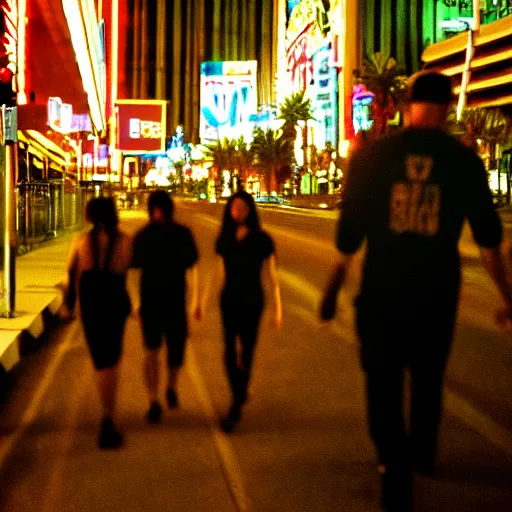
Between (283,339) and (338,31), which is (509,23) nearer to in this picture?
(338,31)

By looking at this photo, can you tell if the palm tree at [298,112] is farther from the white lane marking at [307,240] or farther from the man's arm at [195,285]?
the man's arm at [195,285]

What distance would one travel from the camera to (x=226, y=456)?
17.5 feet

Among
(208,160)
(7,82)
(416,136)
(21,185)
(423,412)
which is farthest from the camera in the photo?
(208,160)

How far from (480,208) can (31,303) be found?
28.3 feet

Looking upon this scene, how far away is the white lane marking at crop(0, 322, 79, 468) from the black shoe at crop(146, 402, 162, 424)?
0.78 m

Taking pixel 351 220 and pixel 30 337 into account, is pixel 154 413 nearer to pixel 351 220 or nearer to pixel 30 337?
pixel 351 220

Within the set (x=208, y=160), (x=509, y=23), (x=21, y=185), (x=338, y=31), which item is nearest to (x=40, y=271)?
(x=21, y=185)

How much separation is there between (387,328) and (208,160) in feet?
460

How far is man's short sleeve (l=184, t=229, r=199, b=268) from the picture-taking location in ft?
20.7

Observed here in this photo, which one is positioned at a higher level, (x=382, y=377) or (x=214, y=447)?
(x=382, y=377)

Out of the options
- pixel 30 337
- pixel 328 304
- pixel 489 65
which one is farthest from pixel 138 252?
pixel 489 65

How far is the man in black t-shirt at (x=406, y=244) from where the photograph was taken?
13.3 ft

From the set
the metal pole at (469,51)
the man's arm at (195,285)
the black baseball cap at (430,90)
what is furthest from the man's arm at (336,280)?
the metal pole at (469,51)

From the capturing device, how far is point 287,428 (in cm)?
598
